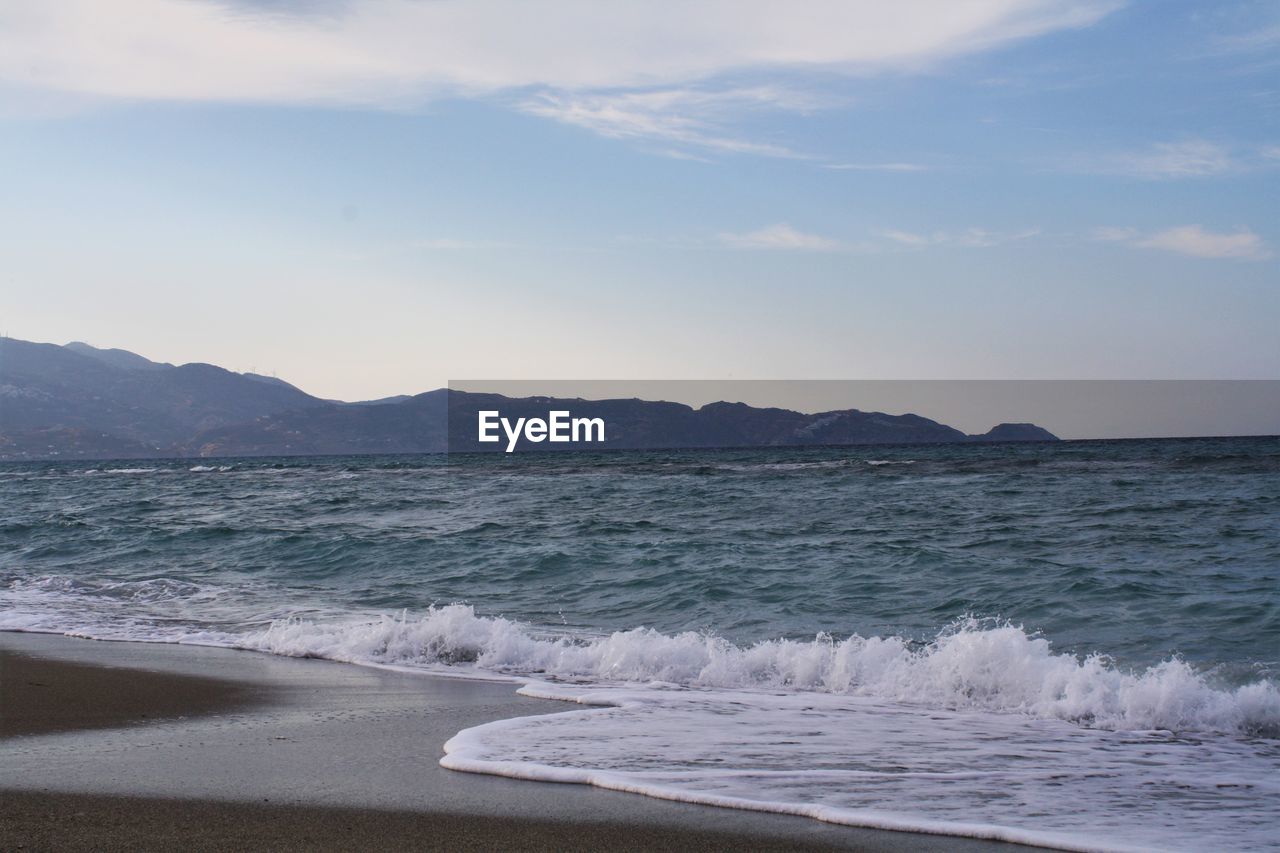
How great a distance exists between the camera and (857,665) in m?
8.04

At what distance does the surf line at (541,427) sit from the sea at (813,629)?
60054 millimetres

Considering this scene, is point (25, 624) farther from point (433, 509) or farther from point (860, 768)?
point (433, 509)

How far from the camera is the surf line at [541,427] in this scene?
83.1 metres

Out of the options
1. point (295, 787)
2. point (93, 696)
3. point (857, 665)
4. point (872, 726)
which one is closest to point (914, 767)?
point (872, 726)

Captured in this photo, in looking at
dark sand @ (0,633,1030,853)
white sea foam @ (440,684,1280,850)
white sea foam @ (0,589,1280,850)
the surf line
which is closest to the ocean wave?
white sea foam @ (0,589,1280,850)

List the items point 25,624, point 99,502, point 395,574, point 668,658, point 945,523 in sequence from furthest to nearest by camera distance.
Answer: point 99,502 → point 945,523 → point 395,574 → point 25,624 → point 668,658

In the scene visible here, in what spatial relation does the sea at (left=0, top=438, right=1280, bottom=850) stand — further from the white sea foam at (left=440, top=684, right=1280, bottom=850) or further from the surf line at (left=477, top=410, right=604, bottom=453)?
the surf line at (left=477, top=410, right=604, bottom=453)

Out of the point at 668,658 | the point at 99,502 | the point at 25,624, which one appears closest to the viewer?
the point at 668,658

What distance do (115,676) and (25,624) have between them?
383cm

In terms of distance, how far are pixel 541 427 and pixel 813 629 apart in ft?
263

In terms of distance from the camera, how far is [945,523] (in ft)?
58.1

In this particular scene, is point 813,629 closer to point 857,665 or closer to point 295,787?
point 857,665

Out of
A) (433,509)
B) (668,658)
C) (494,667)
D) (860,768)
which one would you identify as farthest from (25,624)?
(433,509)

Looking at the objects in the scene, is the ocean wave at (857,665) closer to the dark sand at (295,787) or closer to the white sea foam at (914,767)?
the white sea foam at (914,767)
